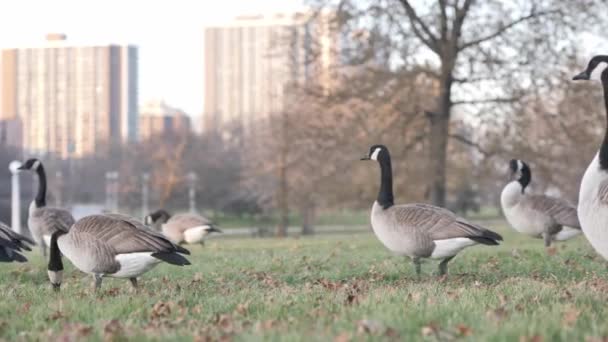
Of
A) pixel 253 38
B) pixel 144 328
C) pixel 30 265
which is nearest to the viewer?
pixel 144 328

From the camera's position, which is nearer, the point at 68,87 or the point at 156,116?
the point at 68,87

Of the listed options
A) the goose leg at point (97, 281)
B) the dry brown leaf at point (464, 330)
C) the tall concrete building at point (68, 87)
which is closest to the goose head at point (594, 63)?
the dry brown leaf at point (464, 330)

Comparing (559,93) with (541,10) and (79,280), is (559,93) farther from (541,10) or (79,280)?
(79,280)

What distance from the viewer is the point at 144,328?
569cm

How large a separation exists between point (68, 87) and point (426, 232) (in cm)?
12125

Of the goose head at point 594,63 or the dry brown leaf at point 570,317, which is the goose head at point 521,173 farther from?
the dry brown leaf at point 570,317

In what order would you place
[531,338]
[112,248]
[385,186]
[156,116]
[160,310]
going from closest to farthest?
[531,338] < [160,310] < [112,248] < [385,186] < [156,116]

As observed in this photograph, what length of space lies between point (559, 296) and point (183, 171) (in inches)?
2722

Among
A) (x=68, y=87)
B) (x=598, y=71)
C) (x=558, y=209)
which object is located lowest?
(x=558, y=209)

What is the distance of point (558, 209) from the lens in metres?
14.6

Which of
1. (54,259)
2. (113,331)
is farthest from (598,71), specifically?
(54,259)

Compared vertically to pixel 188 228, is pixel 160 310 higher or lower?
higher

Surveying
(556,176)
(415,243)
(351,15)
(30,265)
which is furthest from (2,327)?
(556,176)

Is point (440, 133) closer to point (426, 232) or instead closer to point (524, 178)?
point (524, 178)
